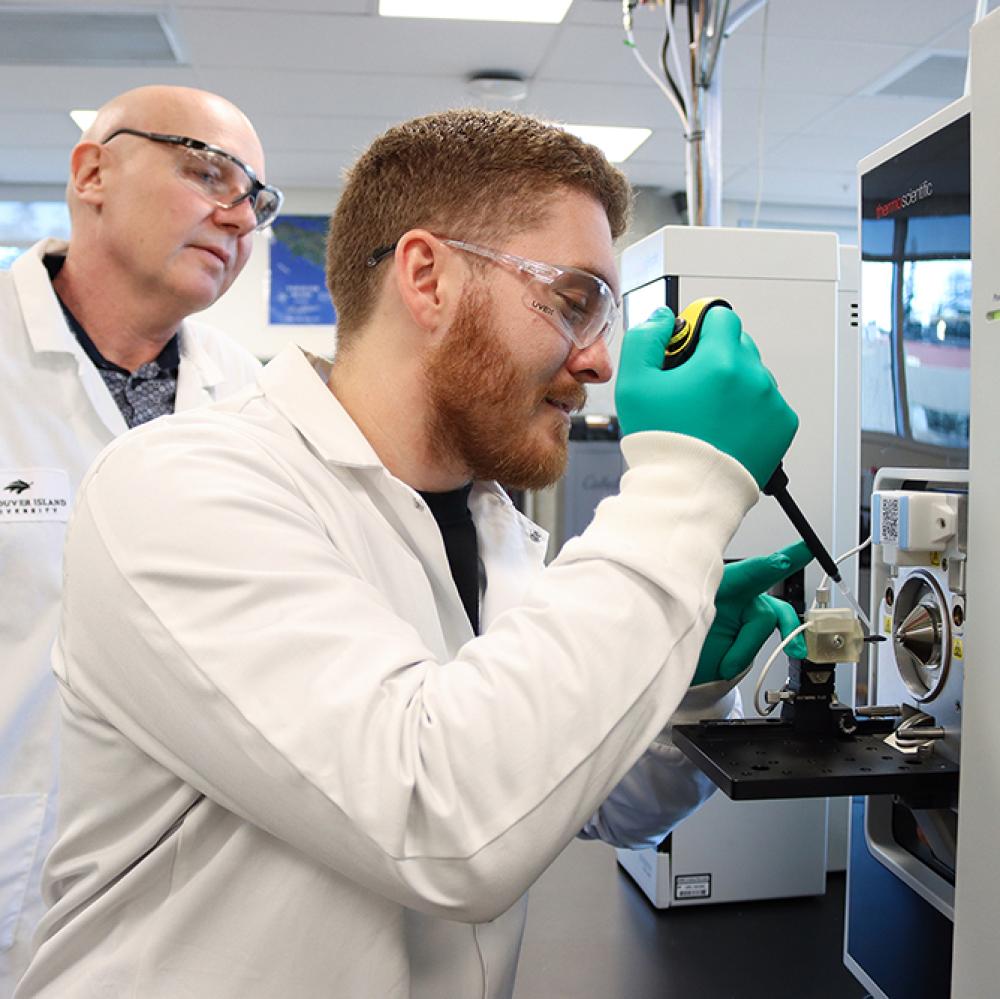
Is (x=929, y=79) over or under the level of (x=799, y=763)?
over

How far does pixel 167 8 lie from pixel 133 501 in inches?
124

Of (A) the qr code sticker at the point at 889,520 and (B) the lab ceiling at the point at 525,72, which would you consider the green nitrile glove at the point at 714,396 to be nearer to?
(A) the qr code sticker at the point at 889,520

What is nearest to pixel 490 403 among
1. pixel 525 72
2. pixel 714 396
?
pixel 714 396

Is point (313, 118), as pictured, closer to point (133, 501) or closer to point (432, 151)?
point (432, 151)

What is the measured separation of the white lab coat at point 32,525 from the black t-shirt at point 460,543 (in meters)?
0.63

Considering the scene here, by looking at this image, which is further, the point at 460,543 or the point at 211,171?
the point at 211,171

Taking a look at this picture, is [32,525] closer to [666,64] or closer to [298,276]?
[666,64]

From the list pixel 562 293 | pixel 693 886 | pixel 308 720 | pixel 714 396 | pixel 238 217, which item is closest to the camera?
pixel 308 720

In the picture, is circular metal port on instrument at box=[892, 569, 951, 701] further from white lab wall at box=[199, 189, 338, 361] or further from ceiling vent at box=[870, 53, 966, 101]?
white lab wall at box=[199, 189, 338, 361]

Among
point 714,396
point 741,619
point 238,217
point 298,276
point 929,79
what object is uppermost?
point 929,79

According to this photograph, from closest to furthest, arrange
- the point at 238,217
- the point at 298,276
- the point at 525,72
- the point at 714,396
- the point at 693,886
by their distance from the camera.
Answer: the point at 714,396, the point at 238,217, the point at 693,886, the point at 525,72, the point at 298,276

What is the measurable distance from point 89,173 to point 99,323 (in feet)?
0.78

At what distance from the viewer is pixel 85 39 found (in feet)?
11.7

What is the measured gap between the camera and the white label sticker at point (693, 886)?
6.45 feet
